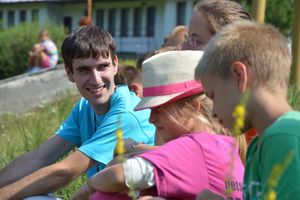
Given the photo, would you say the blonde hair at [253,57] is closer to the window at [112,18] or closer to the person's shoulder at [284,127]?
the person's shoulder at [284,127]

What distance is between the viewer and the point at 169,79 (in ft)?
10.7

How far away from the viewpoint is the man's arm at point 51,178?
13.0ft

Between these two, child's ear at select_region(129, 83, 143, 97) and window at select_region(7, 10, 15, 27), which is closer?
child's ear at select_region(129, 83, 143, 97)

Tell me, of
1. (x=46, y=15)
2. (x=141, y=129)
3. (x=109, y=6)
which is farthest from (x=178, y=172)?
(x=46, y=15)

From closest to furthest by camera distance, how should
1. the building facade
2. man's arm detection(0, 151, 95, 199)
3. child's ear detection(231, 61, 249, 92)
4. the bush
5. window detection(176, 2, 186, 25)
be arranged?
child's ear detection(231, 61, 249, 92)
man's arm detection(0, 151, 95, 199)
the bush
window detection(176, 2, 186, 25)
the building facade

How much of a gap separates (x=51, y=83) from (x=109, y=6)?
29938 millimetres

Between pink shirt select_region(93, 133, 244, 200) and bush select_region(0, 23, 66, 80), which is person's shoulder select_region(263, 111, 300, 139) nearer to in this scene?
pink shirt select_region(93, 133, 244, 200)

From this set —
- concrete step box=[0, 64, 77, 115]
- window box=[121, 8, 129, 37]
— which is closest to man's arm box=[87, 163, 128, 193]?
concrete step box=[0, 64, 77, 115]

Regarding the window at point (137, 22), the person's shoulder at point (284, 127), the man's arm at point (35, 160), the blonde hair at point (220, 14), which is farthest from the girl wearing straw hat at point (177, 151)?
the window at point (137, 22)

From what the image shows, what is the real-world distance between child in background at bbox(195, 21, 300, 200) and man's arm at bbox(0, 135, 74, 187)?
2192 mm

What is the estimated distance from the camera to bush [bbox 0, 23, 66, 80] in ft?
82.8

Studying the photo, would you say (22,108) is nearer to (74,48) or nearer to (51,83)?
(51,83)

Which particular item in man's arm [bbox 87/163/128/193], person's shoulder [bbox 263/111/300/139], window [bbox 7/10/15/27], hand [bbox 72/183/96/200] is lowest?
window [bbox 7/10/15/27]

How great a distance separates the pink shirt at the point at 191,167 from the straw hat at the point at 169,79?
23 centimetres
